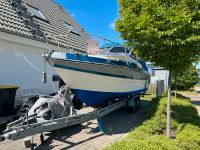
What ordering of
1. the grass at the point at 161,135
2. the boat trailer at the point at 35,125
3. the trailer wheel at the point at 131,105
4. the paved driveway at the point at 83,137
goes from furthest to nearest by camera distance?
1. the trailer wheel at the point at 131,105
2. the paved driveway at the point at 83,137
3. the grass at the point at 161,135
4. the boat trailer at the point at 35,125

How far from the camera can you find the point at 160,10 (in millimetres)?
6465

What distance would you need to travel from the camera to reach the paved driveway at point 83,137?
6238 mm

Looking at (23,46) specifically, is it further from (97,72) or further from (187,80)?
(187,80)

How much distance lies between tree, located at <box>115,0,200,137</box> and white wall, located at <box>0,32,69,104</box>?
451 centimetres

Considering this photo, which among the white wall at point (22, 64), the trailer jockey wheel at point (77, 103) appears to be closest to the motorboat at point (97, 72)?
the trailer jockey wheel at point (77, 103)

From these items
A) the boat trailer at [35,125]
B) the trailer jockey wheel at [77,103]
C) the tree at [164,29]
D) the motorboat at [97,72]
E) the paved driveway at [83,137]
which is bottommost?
the paved driveway at [83,137]

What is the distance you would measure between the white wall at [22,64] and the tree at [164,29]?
4508mm

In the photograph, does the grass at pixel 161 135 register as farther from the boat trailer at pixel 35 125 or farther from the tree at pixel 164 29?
the boat trailer at pixel 35 125

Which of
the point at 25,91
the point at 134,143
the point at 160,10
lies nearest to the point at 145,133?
the point at 134,143

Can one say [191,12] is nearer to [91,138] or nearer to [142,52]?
[142,52]

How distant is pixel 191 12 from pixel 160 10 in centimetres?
79

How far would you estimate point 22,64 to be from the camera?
34.0ft

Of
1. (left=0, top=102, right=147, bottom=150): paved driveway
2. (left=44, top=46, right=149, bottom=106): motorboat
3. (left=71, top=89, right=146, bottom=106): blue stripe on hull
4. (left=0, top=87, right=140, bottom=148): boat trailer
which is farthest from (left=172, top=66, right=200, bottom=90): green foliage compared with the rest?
(left=0, top=87, right=140, bottom=148): boat trailer

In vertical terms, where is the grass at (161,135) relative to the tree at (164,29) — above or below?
below
